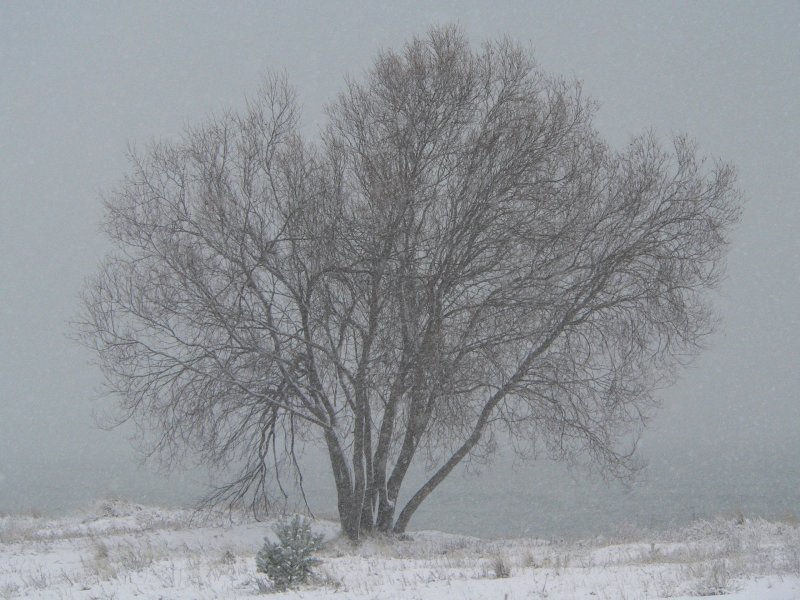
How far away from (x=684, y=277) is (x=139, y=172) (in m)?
11.5

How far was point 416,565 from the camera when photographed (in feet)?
33.4

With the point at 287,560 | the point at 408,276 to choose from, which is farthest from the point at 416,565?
the point at 408,276

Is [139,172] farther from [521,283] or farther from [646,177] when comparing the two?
[646,177]

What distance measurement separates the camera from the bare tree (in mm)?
14125

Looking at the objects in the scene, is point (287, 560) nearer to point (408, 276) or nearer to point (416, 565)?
point (416, 565)

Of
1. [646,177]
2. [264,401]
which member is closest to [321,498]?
[264,401]

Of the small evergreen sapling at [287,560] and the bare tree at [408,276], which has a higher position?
the bare tree at [408,276]

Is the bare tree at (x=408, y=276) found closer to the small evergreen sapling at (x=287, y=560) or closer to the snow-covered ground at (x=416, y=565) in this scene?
the snow-covered ground at (x=416, y=565)

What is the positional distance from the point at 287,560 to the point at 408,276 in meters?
6.93

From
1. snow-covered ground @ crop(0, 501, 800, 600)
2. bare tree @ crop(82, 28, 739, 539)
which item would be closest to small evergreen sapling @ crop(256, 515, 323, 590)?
snow-covered ground @ crop(0, 501, 800, 600)

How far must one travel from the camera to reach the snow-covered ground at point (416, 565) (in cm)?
766

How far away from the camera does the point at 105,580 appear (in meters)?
9.12

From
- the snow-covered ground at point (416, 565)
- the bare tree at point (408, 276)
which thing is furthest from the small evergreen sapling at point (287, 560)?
the bare tree at point (408, 276)

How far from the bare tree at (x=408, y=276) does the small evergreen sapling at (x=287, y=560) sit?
17.3ft
